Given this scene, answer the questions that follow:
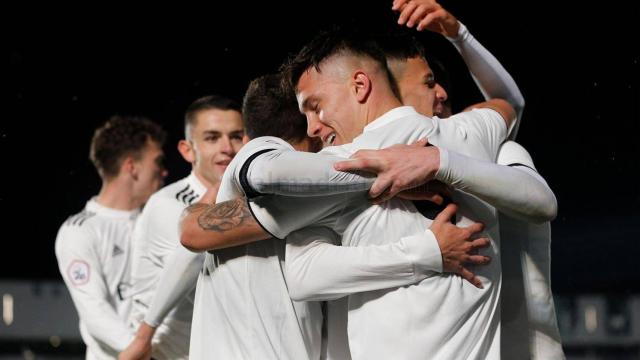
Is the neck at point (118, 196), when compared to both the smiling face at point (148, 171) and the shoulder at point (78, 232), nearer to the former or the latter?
the smiling face at point (148, 171)

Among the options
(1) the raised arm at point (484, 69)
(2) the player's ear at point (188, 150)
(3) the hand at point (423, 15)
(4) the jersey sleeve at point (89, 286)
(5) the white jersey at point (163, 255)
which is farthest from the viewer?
(4) the jersey sleeve at point (89, 286)

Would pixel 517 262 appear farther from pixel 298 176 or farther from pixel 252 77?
pixel 252 77

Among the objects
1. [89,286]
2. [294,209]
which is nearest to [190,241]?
[294,209]

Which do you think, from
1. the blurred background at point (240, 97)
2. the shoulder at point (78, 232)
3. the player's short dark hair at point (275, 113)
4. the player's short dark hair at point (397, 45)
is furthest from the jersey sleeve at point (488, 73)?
the shoulder at point (78, 232)

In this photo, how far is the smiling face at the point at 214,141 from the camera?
130 inches

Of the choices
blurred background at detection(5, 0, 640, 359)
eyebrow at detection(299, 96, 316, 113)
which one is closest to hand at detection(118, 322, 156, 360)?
eyebrow at detection(299, 96, 316, 113)

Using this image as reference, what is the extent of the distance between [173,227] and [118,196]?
4.52 feet

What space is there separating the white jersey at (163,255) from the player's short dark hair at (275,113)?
0.78m

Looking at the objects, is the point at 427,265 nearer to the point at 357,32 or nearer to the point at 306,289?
the point at 306,289

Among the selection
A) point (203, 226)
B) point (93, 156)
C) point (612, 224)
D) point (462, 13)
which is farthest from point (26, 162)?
point (203, 226)

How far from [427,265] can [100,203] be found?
9.11 ft

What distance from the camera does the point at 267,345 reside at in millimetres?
2035

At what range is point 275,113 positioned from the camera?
2.28m

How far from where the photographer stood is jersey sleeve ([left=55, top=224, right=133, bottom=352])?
141 inches
